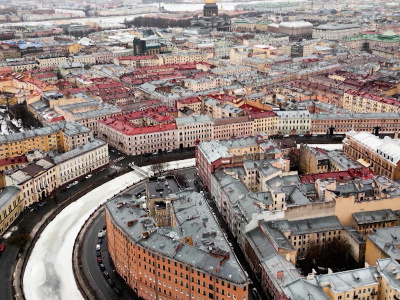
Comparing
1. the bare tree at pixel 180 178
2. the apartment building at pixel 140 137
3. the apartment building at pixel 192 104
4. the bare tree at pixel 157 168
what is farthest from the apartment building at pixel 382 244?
the apartment building at pixel 192 104

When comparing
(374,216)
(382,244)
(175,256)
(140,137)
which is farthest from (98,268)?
(140,137)

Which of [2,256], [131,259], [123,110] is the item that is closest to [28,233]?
[2,256]

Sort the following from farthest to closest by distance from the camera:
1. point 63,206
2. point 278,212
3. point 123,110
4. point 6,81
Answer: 1. point 6,81
2. point 123,110
3. point 63,206
4. point 278,212

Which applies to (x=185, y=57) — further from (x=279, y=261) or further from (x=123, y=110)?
(x=279, y=261)

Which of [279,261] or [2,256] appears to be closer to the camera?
[279,261]

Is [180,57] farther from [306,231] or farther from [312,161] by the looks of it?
[306,231]

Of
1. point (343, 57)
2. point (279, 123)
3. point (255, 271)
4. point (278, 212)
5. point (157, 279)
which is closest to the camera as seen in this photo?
point (157, 279)

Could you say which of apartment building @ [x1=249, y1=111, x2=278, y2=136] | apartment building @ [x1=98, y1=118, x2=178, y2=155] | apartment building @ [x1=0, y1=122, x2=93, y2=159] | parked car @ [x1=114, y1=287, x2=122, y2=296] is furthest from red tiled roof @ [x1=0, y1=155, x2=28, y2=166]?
apartment building @ [x1=249, y1=111, x2=278, y2=136]

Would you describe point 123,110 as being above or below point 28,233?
→ above
